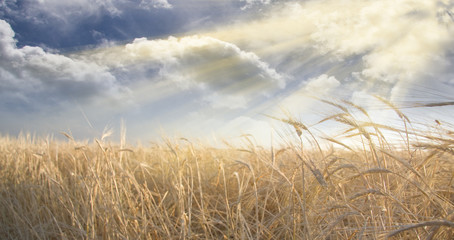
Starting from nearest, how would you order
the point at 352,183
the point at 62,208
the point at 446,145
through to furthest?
the point at 446,145, the point at 352,183, the point at 62,208

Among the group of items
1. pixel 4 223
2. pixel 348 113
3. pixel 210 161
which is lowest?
pixel 4 223

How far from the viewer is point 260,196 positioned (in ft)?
7.10

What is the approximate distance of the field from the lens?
1218mm

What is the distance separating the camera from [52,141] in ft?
18.6

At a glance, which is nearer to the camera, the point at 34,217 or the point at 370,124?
A: the point at 370,124

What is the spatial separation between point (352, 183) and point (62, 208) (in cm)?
248

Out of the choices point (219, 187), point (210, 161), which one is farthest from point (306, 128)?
point (210, 161)

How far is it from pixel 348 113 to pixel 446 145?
1.92 ft

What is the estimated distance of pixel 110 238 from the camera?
5.48 ft

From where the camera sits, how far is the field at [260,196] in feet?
4.00

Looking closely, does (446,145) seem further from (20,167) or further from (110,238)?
(20,167)

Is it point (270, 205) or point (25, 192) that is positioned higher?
point (25, 192)

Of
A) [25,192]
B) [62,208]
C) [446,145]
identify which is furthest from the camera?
[25,192]

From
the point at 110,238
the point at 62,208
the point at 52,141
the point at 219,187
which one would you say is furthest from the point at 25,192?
the point at 52,141
